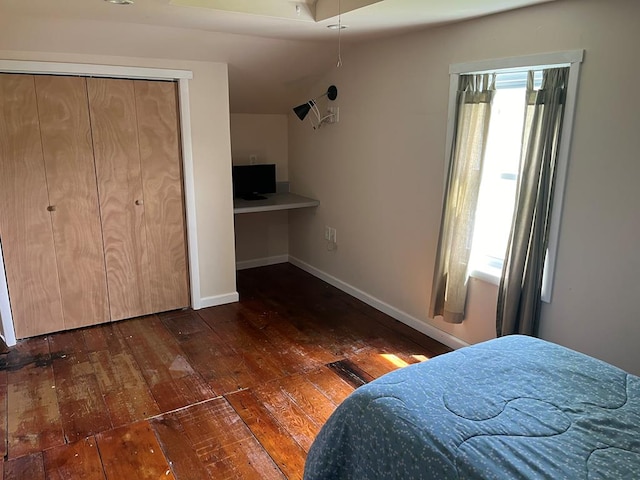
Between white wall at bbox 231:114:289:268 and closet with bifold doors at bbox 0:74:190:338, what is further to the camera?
white wall at bbox 231:114:289:268

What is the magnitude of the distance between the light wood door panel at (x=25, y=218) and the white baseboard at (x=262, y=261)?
186 cm

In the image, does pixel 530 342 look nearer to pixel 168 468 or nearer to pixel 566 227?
pixel 566 227

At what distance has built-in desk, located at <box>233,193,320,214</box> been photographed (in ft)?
13.4

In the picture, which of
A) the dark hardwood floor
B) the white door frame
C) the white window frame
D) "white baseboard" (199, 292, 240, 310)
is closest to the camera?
the dark hardwood floor

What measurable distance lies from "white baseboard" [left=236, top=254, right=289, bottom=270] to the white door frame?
1083mm

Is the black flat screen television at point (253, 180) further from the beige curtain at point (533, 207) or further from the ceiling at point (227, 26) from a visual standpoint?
the beige curtain at point (533, 207)

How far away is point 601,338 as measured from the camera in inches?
91.1

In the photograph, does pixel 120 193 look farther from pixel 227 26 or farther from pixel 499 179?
pixel 499 179

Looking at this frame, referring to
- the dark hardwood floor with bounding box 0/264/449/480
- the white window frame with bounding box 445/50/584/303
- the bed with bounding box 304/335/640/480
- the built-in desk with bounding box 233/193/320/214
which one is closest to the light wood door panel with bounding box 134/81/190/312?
the dark hardwood floor with bounding box 0/264/449/480

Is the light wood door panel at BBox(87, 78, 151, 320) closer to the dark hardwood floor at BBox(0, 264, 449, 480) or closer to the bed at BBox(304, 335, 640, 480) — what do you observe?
the dark hardwood floor at BBox(0, 264, 449, 480)

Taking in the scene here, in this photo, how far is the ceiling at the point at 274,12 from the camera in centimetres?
240

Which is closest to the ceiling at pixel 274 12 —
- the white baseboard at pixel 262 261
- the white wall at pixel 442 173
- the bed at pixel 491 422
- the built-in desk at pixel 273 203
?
the white wall at pixel 442 173

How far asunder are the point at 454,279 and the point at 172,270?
2171 millimetres

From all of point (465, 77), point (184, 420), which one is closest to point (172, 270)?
point (184, 420)
